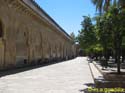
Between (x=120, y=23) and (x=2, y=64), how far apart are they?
13258mm

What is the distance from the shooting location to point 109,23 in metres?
16.8

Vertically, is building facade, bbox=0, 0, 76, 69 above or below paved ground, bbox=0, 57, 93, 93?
above

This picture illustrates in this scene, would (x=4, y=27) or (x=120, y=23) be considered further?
→ (x=4, y=27)

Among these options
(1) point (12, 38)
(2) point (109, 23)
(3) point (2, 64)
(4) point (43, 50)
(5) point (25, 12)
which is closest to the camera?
(2) point (109, 23)

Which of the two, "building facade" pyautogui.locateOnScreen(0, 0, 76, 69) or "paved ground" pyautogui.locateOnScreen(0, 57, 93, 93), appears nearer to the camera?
"paved ground" pyautogui.locateOnScreen(0, 57, 93, 93)

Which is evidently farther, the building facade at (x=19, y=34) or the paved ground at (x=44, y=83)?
the building facade at (x=19, y=34)

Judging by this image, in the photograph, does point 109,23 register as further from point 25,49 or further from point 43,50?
point 43,50

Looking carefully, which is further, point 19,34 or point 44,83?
point 19,34

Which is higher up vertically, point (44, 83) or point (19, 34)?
point (19, 34)

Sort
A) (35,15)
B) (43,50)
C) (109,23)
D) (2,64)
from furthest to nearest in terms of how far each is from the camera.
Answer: (43,50) < (35,15) < (2,64) < (109,23)

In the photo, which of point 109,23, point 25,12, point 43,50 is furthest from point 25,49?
point 109,23

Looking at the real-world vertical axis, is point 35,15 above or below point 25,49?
above

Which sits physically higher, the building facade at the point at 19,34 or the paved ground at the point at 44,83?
the building facade at the point at 19,34

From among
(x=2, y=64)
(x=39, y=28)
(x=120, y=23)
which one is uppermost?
(x=39, y=28)
